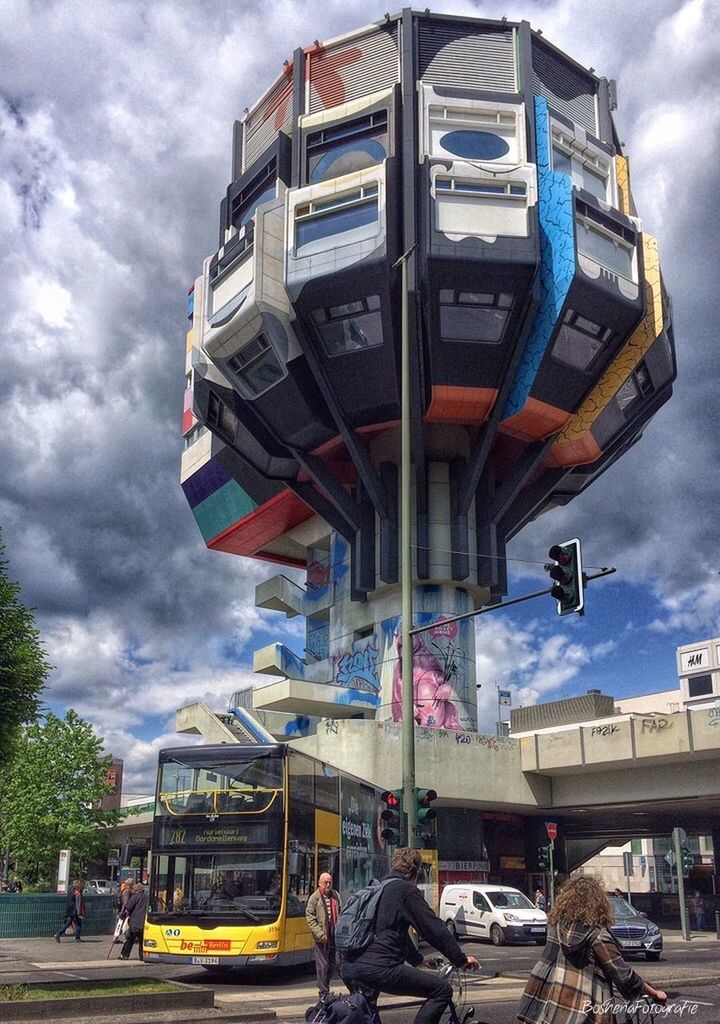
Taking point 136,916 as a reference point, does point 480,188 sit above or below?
above

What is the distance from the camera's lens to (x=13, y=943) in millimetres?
31219

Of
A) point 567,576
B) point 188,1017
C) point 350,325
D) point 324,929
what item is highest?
point 350,325

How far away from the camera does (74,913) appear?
102ft

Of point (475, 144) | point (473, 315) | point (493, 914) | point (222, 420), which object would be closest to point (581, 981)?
point (493, 914)

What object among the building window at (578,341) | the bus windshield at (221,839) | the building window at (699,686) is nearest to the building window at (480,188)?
the building window at (578,341)

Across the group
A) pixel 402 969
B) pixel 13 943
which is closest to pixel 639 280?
pixel 13 943

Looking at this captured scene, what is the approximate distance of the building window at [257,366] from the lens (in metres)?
47.6

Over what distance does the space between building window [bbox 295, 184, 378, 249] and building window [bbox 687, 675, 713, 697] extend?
7760cm

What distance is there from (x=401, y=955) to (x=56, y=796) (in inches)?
1664

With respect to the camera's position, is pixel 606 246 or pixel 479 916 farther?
pixel 606 246

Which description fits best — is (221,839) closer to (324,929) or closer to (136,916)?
(324,929)

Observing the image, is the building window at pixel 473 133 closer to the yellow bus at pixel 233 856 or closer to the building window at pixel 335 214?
the building window at pixel 335 214

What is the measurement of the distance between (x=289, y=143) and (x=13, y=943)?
38.2 metres

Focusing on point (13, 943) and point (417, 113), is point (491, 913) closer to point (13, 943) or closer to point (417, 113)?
point (13, 943)
